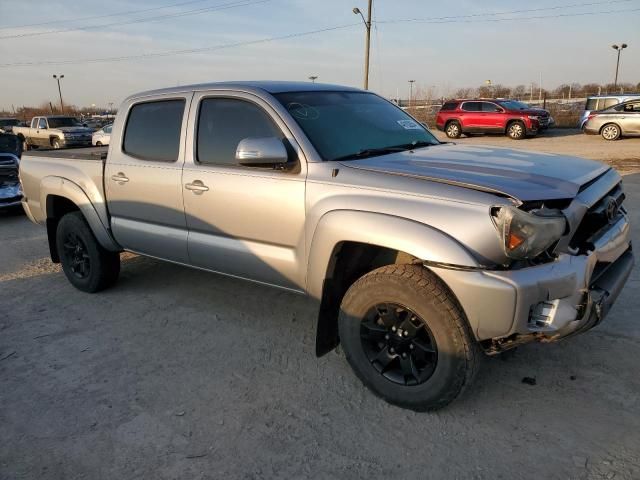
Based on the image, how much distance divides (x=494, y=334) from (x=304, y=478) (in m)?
1.16

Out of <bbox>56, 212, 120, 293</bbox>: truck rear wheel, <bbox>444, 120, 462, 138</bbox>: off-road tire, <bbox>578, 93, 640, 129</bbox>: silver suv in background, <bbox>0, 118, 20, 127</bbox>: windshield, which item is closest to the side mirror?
<bbox>56, 212, 120, 293</bbox>: truck rear wheel

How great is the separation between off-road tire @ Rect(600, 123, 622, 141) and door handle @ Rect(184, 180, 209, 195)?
20.9 meters

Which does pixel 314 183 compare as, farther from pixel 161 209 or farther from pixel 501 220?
pixel 161 209

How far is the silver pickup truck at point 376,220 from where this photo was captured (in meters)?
2.53

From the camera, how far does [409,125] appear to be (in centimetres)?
414

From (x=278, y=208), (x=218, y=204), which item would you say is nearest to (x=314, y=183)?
(x=278, y=208)

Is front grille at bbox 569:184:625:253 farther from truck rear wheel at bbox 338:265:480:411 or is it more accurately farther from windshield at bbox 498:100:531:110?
windshield at bbox 498:100:531:110

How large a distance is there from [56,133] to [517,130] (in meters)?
20.2

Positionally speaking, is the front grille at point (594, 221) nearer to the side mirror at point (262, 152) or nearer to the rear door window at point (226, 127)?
the side mirror at point (262, 152)

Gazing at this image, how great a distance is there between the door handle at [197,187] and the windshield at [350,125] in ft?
2.72

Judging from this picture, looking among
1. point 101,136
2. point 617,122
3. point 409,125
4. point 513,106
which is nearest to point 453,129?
point 513,106

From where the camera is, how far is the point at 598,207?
293cm

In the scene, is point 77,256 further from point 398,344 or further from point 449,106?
point 449,106

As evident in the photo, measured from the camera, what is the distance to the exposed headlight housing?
2.44 m
